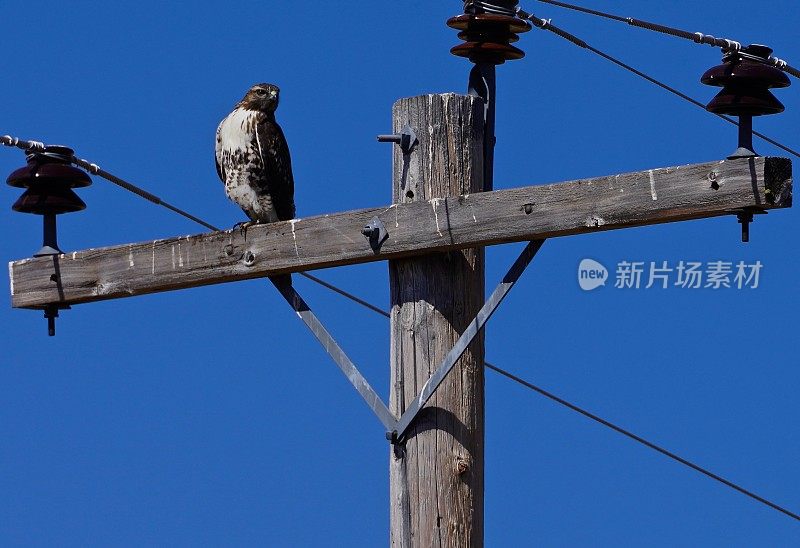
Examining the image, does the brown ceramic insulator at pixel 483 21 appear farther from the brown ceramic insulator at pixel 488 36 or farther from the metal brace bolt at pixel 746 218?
the metal brace bolt at pixel 746 218

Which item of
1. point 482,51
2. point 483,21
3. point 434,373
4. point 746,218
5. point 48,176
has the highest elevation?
point 483,21

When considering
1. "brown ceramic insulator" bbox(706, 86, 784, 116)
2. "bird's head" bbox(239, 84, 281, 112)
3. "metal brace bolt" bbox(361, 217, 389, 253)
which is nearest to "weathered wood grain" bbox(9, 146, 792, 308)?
"metal brace bolt" bbox(361, 217, 389, 253)

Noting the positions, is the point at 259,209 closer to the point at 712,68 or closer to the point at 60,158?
the point at 60,158

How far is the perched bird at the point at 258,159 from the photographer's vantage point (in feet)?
22.7

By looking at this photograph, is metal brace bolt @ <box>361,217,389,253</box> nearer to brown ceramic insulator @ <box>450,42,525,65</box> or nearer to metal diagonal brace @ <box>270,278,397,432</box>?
metal diagonal brace @ <box>270,278,397,432</box>

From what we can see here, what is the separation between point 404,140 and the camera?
5.45 m

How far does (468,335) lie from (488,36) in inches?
49.5

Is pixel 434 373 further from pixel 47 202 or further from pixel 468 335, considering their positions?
pixel 47 202

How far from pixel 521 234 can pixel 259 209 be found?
216 cm

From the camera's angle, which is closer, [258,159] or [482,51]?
[482,51]

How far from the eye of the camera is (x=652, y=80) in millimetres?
6250

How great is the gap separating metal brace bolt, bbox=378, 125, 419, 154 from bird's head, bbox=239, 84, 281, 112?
1.68m

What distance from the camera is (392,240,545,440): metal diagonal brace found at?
16.8 ft

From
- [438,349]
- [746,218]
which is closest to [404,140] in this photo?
[438,349]
